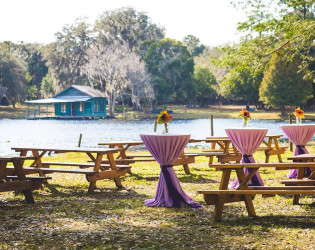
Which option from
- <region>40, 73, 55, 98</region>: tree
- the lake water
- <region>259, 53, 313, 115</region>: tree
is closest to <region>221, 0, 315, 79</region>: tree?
the lake water

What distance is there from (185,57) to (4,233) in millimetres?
72242

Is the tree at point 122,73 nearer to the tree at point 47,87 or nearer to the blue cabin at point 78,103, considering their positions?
the blue cabin at point 78,103

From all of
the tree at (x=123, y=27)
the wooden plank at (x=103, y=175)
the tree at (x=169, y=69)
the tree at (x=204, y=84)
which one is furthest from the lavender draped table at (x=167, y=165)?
the tree at (x=123, y=27)

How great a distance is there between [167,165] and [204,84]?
254 feet

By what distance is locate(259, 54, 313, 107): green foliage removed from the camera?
2616 inches

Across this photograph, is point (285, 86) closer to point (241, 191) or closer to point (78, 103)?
point (78, 103)

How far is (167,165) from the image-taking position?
8.41m

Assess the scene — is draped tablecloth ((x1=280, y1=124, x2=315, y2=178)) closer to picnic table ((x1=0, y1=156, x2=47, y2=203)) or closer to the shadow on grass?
the shadow on grass

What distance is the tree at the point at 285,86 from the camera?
66438 mm

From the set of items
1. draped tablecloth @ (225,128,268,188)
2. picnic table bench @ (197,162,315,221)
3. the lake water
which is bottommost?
the lake water

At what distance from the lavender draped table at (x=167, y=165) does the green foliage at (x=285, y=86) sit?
196ft

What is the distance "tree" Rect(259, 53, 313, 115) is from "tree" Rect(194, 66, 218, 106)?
57.3 ft

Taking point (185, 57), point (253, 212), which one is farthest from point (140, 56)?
point (253, 212)

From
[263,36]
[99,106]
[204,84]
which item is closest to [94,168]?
[263,36]
